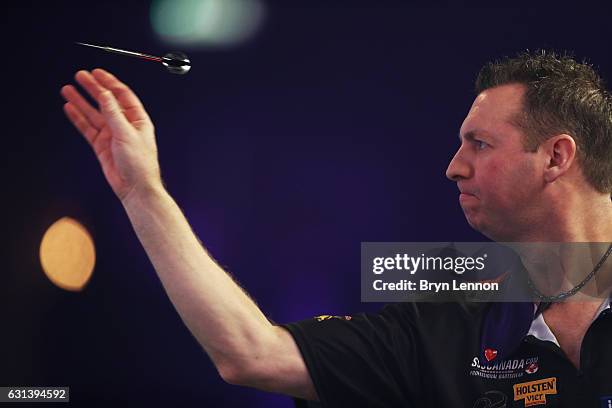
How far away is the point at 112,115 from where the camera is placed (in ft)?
3.30

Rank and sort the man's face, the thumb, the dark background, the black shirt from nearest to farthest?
1. the thumb
2. the black shirt
3. the man's face
4. the dark background

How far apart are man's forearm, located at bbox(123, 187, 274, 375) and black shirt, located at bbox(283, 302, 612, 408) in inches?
6.2

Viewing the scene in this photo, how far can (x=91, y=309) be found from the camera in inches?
85.5

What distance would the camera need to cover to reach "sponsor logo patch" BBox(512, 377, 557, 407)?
121 centimetres

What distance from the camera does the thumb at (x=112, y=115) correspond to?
Answer: 100 centimetres

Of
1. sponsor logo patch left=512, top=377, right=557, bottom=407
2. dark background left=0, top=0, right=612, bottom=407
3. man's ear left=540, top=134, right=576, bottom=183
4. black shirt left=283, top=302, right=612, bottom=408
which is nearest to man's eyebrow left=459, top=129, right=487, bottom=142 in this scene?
man's ear left=540, top=134, right=576, bottom=183

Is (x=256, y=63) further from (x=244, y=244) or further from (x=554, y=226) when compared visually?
(x=554, y=226)

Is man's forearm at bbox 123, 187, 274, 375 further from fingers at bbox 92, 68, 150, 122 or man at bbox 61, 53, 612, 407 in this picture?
fingers at bbox 92, 68, 150, 122

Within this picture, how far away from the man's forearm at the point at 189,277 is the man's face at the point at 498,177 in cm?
51

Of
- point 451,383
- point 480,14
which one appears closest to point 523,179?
point 451,383

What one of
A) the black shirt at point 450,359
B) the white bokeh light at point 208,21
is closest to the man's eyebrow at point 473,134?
the black shirt at point 450,359

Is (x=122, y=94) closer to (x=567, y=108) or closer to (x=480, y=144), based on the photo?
(x=480, y=144)

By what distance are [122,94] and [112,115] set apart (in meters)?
0.05

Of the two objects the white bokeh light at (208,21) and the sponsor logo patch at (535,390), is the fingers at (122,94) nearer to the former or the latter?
the sponsor logo patch at (535,390)
